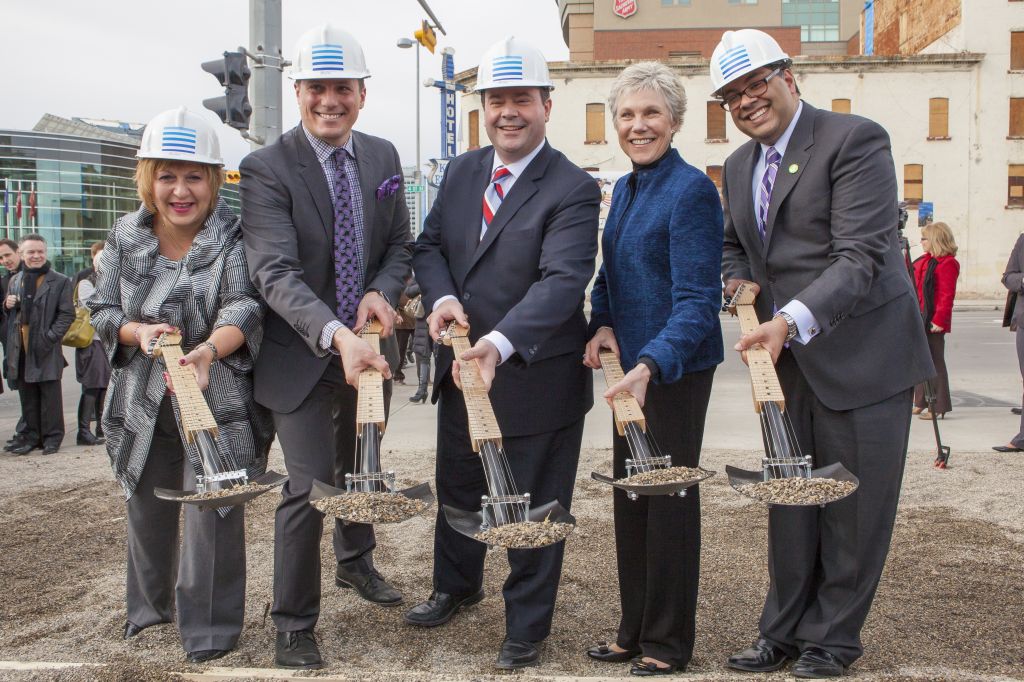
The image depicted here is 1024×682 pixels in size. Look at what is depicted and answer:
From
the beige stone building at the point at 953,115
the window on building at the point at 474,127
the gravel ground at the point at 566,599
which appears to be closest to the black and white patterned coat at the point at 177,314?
the gravel ground at the point at 566,599

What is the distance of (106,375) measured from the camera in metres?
9.98

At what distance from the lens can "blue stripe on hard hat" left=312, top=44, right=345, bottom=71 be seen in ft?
12.5

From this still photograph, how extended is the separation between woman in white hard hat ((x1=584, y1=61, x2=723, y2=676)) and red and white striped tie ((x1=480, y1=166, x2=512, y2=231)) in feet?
1.60

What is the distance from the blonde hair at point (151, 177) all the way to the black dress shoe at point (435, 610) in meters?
1.89

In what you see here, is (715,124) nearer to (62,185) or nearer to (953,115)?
(953,115)

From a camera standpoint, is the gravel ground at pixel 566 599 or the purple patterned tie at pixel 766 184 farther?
the gravel ground at pixel 566 599

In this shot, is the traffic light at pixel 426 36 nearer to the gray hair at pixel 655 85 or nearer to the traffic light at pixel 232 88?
the traffic light at pixel 232 88

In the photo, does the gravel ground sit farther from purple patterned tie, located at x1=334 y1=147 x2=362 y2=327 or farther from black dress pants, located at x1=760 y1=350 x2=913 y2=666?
purple patterned tie, located at x1=334 y1=147 x2=362 y2=327

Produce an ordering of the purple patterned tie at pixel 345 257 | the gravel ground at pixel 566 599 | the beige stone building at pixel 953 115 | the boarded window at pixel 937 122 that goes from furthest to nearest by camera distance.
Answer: the boarded window at pixel 937 122, the beige stone building at pixel 953 115, the purple patterned tie at pixel 345 257, the gravel ground at pixel 566 599

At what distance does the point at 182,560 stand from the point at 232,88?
8294 mm

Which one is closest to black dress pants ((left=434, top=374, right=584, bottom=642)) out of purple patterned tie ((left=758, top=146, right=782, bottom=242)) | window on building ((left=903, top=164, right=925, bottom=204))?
purple patterned tie ((left=758, top=146, right=782, bottom=242))

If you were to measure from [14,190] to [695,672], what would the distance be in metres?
58.4

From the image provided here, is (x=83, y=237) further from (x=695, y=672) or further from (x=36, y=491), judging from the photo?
(x=695, y=672)

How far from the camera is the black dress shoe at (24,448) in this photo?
916cm
